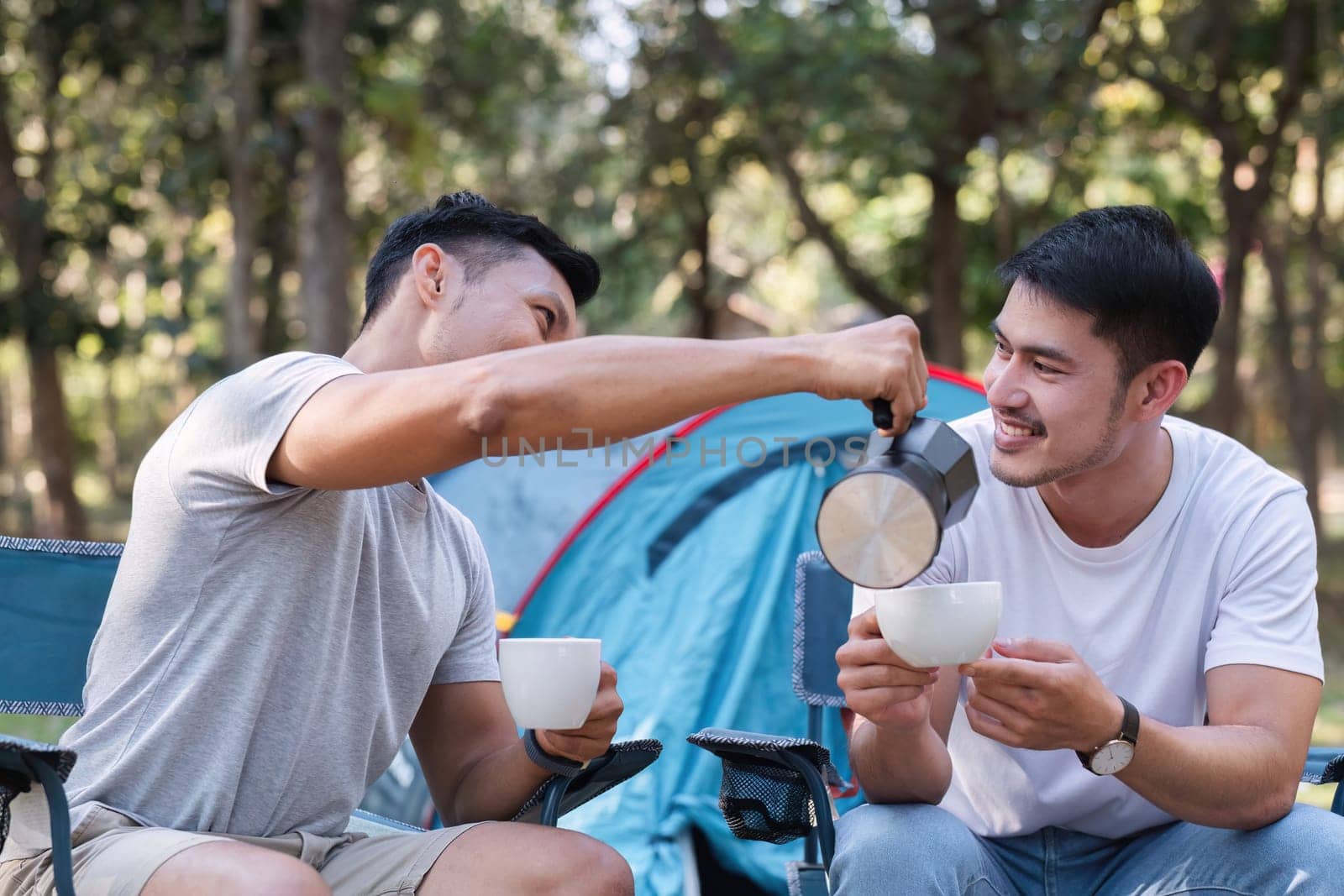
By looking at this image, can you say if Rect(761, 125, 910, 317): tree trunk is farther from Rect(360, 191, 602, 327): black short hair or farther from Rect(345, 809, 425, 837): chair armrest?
Rect(345, 809, 425, 837): chair armrest

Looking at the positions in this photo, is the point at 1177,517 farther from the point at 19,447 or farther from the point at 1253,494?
the point at 19,447

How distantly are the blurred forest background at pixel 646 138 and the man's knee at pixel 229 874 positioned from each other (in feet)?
16.6

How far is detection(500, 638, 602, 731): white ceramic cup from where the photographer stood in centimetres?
180

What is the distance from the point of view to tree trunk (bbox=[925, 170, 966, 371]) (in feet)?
30.2

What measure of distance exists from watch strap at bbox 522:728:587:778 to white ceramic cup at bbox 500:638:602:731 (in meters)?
0.19

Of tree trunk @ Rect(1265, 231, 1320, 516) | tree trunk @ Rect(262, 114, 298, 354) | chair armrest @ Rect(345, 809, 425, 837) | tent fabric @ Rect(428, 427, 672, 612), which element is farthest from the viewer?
tree trunk @ Rect(262, 114, 298, 354)

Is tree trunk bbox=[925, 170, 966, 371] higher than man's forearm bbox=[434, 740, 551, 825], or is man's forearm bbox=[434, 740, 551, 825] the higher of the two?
tree trunk bbox=[925, 170, 966, 371]

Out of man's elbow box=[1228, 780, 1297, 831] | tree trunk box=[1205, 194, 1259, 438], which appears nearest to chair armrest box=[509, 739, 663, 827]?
man's elbow box=[1228, 780, 1297, 831]

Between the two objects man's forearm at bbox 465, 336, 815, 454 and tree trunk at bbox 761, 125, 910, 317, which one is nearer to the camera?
man's forearm at bbox 465, 336, 815, 454

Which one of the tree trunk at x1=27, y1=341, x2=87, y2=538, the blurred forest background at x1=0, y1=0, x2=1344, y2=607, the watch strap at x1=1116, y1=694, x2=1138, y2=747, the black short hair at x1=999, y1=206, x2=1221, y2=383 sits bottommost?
the tree trunk at x1=27, y1=341, x2=87, y2=538

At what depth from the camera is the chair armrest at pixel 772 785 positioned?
2105mm

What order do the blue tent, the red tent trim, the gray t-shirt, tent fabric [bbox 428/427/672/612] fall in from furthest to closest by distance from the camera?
1. tent fabric [bbox 428/427/672/612]
2. the red tent trim
3. the blue tent
4. the gray t-shirt

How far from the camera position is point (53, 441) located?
8797mm

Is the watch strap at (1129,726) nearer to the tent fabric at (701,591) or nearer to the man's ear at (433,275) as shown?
the man's ear at (433,275)
